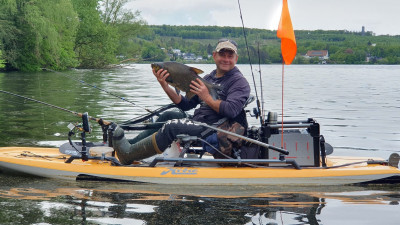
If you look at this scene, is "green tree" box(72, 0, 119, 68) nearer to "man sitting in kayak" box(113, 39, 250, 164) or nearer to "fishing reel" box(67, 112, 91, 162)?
"fishing reel" box(67, 112, 91, 162)

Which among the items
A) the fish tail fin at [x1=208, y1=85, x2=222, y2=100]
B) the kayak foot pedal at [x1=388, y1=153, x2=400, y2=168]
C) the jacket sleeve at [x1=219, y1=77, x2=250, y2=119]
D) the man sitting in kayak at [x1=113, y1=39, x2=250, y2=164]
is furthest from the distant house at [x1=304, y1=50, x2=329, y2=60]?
the fish tail fin at [x1=208, y1=85, x2=222, y2=100]

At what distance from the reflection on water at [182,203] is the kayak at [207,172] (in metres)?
0.11

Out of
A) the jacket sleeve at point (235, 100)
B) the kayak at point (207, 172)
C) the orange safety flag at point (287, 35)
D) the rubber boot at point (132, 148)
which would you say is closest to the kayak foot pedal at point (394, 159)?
the kayak at point (207, 172)

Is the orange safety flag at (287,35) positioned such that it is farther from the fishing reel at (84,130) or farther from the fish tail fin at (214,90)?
the fishing reel at (84,130)

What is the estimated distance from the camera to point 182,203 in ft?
22.2

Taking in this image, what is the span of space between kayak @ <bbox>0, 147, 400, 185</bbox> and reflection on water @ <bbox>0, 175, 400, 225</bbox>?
0.35ft

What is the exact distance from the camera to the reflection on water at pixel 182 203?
20.0ft

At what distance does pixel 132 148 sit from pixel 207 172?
42.1 inches

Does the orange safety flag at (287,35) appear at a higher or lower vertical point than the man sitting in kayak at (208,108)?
higher

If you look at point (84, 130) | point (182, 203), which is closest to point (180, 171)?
point (182, 203)

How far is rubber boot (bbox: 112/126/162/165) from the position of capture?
24.5 feet

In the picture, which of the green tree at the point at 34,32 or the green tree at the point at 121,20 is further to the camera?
the green tree at the point at 121,20

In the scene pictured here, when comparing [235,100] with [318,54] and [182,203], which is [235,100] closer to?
[182,203]

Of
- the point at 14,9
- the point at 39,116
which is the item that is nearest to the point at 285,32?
the point at 39,116
